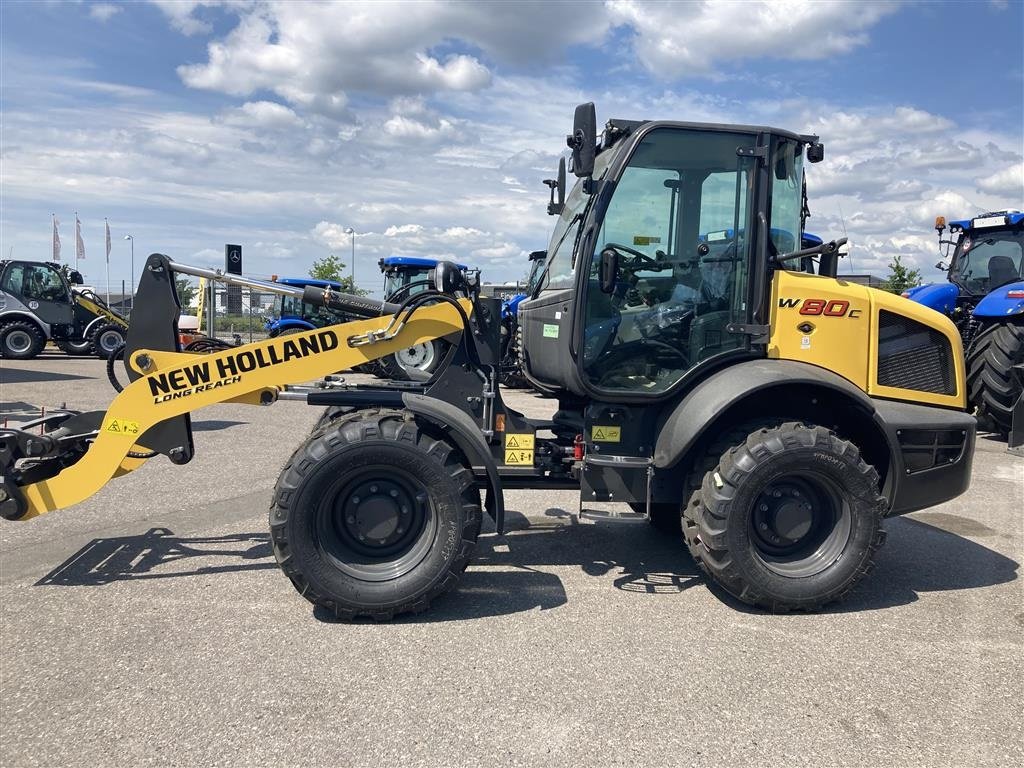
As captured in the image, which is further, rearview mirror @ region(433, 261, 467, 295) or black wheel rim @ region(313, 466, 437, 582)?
rearview mirror @ region(433, 261, 467, 295)

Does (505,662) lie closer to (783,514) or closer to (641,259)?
(783,514)

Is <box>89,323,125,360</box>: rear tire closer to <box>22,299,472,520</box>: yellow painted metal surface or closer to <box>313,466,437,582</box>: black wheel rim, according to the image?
<box>22,299,472,520</box>: yellow painted metal surface

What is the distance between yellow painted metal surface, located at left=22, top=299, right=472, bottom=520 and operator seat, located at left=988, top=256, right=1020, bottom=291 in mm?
10380

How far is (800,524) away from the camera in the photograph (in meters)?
4.19

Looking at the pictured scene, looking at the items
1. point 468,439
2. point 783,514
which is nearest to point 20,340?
point 468,439

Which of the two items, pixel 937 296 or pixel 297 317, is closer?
pixel 937 296

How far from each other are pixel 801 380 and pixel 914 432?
0.84m

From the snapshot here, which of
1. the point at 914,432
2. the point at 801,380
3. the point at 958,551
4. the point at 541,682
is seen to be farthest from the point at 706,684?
→ the point at 958,551

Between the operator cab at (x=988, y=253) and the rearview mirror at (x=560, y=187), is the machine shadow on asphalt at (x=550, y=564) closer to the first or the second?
the rearview mirror at (x=560, y=187)

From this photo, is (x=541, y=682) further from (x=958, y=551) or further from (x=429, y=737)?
(x=958, y=551)

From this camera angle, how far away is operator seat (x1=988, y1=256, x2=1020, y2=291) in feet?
35.8

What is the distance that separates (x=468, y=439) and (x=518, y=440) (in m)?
Result: 0.52

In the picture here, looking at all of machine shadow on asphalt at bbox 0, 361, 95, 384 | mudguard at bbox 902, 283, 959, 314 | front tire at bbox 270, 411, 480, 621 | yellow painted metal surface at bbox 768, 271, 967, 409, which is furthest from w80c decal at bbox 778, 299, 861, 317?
machine shadow on asphalt at bbox 0, 361, 95, 384

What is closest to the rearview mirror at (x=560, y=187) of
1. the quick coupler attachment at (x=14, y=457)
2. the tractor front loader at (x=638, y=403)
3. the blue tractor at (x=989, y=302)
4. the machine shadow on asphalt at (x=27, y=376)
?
the tractor front loader at (x=638, y=403)
